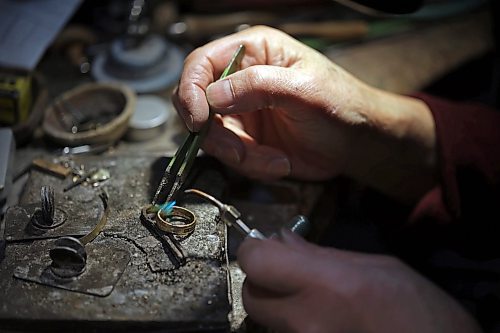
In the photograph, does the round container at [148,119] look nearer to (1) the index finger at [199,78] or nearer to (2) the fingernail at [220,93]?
(1) the index finger at [199,78]

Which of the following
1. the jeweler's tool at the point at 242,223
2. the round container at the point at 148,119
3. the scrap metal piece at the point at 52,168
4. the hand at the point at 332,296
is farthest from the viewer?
the round container at the point at 148,119

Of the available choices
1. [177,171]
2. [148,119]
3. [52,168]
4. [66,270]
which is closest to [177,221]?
[177,171]

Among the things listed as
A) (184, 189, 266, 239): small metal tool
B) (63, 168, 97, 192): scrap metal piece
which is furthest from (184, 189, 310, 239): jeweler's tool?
(63, 168, 97, 192): scrap metal piece

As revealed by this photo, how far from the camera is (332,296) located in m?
0.81

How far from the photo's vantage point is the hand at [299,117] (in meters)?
1.07

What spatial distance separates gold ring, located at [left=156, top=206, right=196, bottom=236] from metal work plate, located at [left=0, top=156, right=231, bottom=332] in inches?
0.7

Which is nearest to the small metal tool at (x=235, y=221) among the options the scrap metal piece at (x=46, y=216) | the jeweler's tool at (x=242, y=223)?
the jeweler's tool at (x=242, y=223)

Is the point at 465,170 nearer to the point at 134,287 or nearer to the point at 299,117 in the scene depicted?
the point at 299,117

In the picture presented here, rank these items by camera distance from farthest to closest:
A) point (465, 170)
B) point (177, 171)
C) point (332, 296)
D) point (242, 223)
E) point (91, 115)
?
point (91, 115) < point (465, 170) < point (177, 171) < point (242, 223) < point (332, 296)

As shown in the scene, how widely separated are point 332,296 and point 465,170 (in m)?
0.63

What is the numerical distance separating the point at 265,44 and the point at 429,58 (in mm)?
745

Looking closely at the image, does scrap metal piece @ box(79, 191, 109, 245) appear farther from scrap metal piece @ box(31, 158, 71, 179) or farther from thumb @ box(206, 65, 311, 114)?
thumb @ box(206, 65, 311, 114)

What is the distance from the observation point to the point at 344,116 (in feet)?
3.86

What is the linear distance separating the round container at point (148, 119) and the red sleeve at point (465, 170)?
673 millimetres
